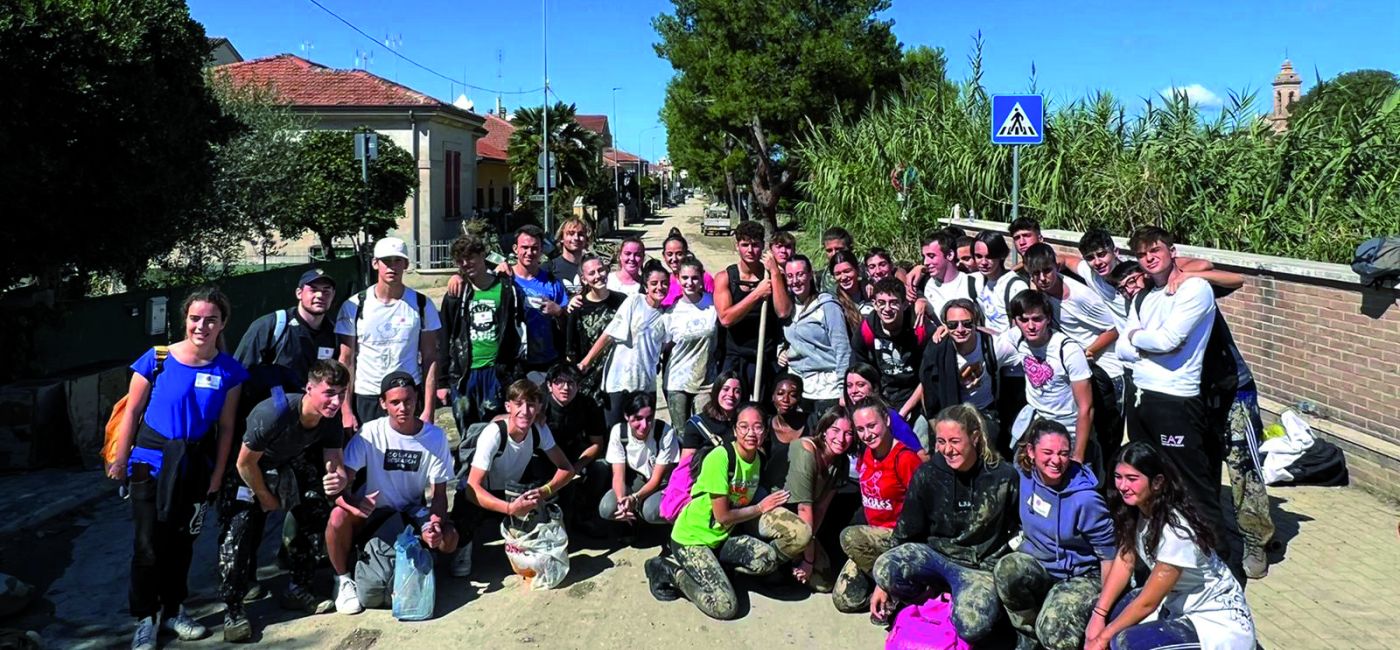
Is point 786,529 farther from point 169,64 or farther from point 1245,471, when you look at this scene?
point 169,64

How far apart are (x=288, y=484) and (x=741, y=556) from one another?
2227mm

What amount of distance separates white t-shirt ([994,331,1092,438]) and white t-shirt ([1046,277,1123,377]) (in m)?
0.62

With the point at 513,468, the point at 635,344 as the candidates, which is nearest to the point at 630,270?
the point at 635,344

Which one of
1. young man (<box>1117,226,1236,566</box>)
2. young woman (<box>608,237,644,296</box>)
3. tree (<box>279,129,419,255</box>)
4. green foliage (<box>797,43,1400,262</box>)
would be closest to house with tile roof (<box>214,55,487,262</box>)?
tree (<box>279,129,419,255</box>)

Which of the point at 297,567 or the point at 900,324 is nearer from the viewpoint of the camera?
the point at 297,567

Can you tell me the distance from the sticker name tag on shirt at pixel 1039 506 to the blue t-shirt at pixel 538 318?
124 inches

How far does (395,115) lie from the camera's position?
29.6 meters

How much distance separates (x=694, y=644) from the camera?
4551mm

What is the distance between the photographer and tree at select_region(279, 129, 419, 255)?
20.4 m

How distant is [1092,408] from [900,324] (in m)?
1.14

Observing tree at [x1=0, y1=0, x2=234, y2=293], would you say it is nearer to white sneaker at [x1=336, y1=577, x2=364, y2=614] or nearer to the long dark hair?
white sneaker at [x1=336, y1=577, x2=364, y2=614]

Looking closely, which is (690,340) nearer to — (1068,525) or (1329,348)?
(1068,525)

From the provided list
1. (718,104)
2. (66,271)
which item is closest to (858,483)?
(66,271)

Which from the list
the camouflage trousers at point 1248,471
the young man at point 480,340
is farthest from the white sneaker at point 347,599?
the camouflage trousers at point 1248,471
